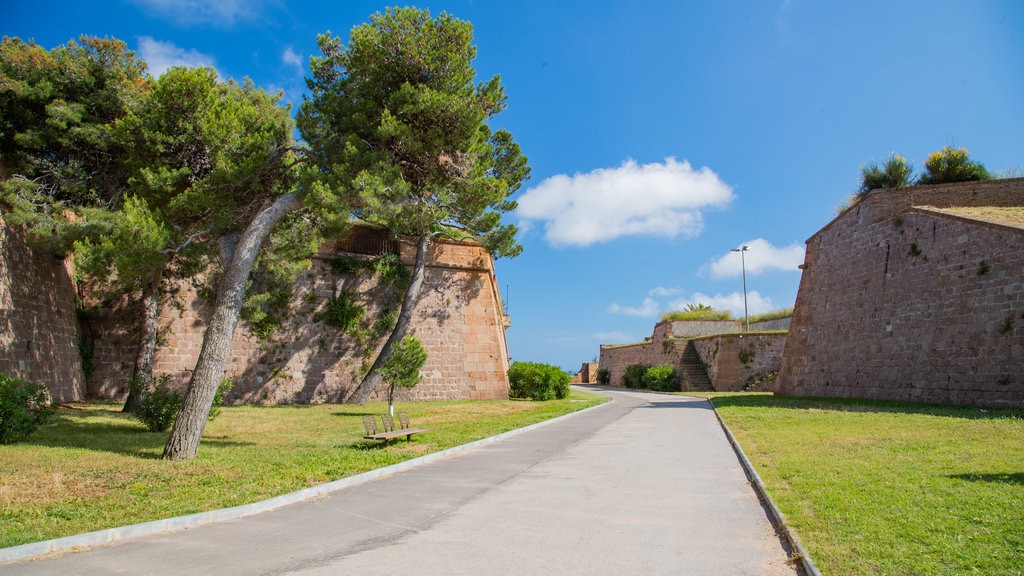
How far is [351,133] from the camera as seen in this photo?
12.3 meters

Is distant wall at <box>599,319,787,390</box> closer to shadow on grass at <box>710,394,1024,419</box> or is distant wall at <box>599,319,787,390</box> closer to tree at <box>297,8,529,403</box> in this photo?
shadow on grass at <box>710,394,1024,419</box>

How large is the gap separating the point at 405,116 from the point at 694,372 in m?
27.3

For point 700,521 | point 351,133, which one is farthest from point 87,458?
point 700,521

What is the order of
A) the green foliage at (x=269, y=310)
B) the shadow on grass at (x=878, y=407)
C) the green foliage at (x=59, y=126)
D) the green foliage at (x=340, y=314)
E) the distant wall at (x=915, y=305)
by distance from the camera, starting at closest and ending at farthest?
1. the shadow on grass at (x=878, y=407)
2. the distant wall at (x=915, y=305)
3. the green foliage at (x=59, y=126)
4. the green foliage at (x=269, y=310)
5. the green foliage at (x=340, y=314)

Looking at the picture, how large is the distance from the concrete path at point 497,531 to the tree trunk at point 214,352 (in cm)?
371

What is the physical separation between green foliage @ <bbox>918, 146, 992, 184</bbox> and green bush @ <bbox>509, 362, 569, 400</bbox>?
16317 mm

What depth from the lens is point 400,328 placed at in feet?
68.3

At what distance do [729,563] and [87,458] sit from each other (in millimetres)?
9377

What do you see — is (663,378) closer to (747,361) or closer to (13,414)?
(747,361)

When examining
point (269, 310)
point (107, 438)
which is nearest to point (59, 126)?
point (269, 310)

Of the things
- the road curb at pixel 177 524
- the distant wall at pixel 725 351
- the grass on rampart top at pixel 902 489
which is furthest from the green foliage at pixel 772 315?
the road curb at pixel 177 524

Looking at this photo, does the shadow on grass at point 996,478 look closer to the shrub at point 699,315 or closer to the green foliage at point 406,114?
the green foliage at point 406,114

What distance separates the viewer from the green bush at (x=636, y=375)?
1559 inches

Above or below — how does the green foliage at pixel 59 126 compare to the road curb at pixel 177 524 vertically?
above
